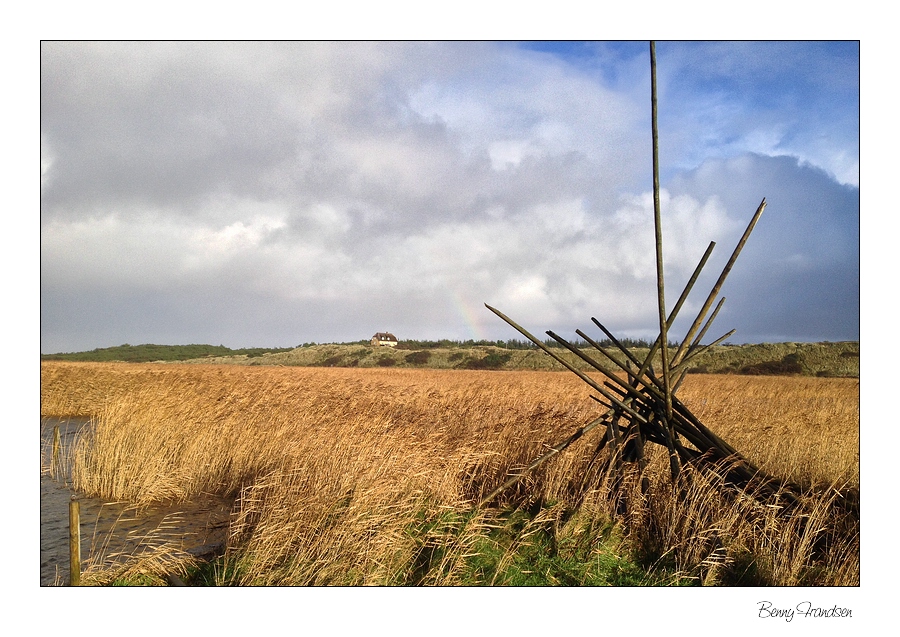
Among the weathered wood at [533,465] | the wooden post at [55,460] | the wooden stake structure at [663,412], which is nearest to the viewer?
the wooden stake structure at [663,412]

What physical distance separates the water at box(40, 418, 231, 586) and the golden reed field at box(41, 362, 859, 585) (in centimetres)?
44

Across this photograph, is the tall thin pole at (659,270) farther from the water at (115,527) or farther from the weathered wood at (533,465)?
the water at (115,527)

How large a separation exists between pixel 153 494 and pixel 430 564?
20.4 feet

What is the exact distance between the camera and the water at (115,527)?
6.42 m

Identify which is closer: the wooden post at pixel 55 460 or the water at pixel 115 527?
the water at pixel 115 527

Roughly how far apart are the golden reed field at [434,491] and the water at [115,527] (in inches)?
17.3

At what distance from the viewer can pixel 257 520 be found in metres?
6.38

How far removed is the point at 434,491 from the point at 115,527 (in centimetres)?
502

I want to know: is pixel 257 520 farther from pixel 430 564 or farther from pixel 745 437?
pixel 745 437

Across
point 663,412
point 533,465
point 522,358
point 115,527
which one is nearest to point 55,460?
point 115,527

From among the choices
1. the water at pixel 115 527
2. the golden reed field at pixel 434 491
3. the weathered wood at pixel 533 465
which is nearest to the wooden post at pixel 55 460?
the golden reed field at pixel 434 491

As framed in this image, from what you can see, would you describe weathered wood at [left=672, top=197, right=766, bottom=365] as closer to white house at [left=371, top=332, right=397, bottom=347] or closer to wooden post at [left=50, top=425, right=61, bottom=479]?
wooden post at [left=50, top=425, right=61, bottom=479]

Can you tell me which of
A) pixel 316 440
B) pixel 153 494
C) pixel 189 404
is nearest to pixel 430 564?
pixel 316 440

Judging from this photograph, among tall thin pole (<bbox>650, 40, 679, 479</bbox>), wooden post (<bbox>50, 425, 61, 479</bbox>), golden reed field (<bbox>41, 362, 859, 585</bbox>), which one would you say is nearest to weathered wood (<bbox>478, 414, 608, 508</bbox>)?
golden reed field (<bbox>41, 362, 859, 585</bbox>)
